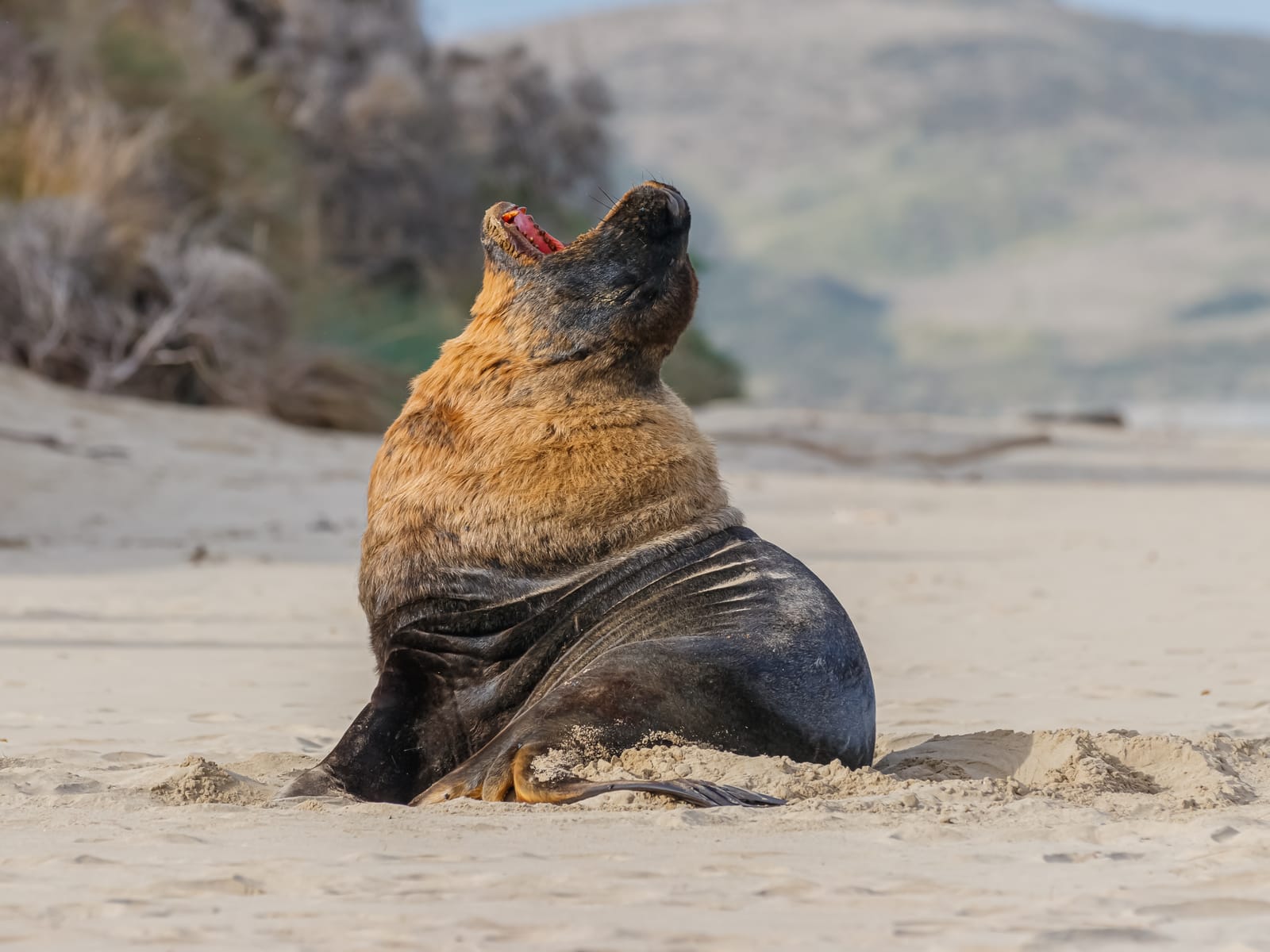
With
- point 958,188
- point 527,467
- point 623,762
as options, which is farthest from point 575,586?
point 958,188

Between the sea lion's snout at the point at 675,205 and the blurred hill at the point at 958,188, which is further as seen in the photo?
the blurred hill at the point at 958,188

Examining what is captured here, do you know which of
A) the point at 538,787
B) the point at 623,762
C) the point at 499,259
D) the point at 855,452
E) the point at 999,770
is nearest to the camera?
the point at 538,787

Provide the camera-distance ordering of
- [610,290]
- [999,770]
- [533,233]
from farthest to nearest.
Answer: [533,233], [610,290], [999,770]

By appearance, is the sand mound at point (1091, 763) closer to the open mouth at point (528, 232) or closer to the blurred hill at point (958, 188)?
the open mouth at point (528, 232)

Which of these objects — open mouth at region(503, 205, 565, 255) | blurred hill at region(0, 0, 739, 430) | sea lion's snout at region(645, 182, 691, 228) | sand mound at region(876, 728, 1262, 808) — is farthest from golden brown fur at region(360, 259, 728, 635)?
blurred hill at region(0, 0, 739, 430)

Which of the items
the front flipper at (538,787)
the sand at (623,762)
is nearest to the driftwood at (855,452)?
the sand at (623,762)

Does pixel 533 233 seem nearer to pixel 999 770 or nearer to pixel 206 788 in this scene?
pixel 206 788

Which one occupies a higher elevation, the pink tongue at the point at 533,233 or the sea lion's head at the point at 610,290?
the pink tongue at the point at 533,233

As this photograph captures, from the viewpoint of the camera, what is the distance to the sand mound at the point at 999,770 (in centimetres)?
409

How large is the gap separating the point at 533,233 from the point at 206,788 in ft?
5.83

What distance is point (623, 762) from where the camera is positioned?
162 inches

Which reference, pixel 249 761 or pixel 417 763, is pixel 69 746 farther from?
pixel 417 763

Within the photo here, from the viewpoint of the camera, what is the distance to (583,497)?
14.7 ft

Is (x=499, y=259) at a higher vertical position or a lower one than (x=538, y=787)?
higher
